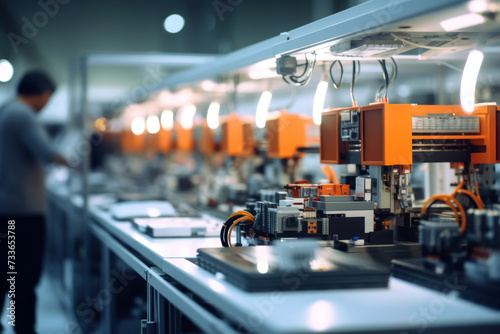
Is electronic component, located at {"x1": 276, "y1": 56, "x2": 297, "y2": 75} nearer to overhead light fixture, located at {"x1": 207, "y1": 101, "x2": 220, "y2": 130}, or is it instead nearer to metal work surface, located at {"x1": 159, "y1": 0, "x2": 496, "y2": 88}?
metal work surface, located at {"x1": 159, "y1": 0, "x2": 496, "y2": 88}

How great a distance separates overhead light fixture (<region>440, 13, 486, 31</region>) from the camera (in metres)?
2.08

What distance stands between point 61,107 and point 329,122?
11.4 meters

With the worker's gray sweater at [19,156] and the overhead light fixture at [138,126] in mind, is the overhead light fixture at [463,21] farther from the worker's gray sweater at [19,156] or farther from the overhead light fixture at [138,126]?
the overhead light fixture at [138,126]

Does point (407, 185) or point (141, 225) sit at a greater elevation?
point (407, 185)

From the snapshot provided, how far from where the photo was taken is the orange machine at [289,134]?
156 inches

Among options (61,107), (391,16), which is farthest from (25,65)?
(391,16)

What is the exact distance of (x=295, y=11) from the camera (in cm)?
607

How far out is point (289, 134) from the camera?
3.98 m

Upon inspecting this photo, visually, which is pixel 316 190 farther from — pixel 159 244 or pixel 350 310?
pixel 350 310

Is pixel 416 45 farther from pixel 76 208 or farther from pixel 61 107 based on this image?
pixel 61 107

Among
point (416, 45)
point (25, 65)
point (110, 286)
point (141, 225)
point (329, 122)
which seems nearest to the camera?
point (416, 45)

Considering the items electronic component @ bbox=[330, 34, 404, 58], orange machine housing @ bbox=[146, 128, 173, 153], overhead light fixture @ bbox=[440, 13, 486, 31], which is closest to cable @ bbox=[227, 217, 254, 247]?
electronic component @ bbox=[330, 34, 404, 58]

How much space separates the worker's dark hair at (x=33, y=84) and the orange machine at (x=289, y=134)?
1.59 metres

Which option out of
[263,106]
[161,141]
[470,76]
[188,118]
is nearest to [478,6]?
[470,76]
